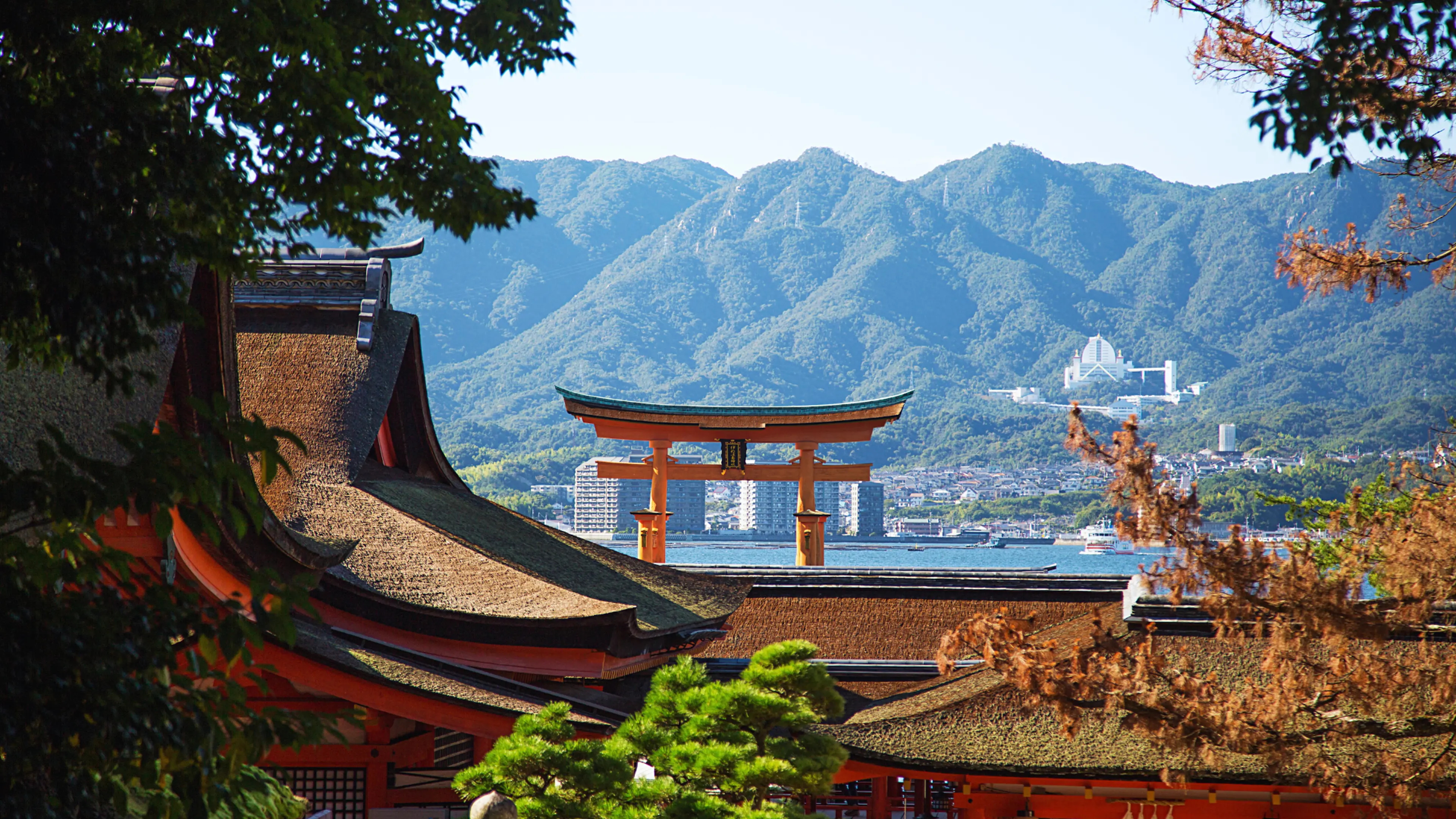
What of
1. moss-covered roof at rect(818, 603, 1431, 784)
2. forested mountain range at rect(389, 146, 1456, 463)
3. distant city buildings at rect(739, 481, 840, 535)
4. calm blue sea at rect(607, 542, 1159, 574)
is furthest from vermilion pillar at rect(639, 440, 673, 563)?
forested mountain range at rect(389, 146, 1456, 463)

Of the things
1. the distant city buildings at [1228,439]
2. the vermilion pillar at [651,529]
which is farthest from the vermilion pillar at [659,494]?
the distant city buildings at [1228,439]

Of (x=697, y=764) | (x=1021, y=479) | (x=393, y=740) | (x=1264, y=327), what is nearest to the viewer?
(x=697, y=764)

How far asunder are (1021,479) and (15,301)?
99.3 m

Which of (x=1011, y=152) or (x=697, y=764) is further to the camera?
(x=1011, y=152)

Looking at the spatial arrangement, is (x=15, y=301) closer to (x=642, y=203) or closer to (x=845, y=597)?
(x=845, y=597)

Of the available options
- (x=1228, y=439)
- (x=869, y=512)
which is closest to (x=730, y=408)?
(x=869, y=512)

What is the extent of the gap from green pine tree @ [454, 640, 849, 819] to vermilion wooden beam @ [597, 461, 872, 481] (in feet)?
32.3

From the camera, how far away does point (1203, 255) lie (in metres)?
124

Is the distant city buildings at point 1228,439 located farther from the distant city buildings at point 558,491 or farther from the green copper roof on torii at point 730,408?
the green copper roof on torii at point 730,408

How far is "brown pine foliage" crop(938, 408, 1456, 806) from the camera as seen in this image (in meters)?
6.17

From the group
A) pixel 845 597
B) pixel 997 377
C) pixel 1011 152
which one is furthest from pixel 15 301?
pixel 1011 152

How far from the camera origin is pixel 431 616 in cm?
755

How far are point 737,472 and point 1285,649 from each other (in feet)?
39.2

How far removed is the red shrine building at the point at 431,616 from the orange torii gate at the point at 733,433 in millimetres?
4272
